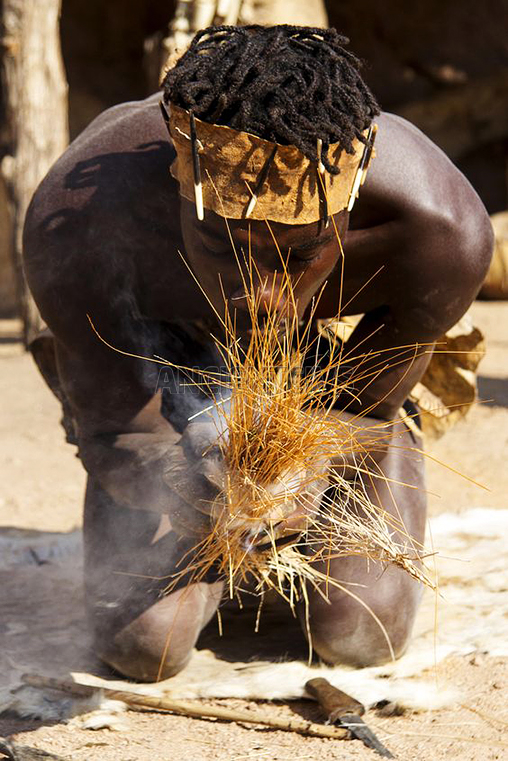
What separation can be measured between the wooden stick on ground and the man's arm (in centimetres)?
61

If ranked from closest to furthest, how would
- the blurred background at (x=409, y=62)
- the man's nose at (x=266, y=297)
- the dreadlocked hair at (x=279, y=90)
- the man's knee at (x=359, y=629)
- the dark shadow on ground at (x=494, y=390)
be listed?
the dreadlocked hair at (x=279, y=90) < the man's nose at (x=266, y=297) < the man's knee at (x=359, y=629) < the dark shadow on ground at (x=494, y=390) < the blurred background at (x=409, y=62)

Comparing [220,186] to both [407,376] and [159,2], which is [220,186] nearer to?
[407,376]

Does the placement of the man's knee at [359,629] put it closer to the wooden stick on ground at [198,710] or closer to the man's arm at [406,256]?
the wooden stick on ground at [198,710]

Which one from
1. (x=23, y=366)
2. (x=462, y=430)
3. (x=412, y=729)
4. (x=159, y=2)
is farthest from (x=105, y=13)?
(x=412, y=729)

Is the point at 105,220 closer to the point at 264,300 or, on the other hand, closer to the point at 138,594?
the point at 264,300

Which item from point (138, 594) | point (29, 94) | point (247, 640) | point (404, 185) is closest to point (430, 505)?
point (247, 640)

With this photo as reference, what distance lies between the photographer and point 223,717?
1.99 metres

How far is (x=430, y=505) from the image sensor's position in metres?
3.38

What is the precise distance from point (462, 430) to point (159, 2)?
5156mm

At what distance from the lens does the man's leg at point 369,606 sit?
87.7 inches

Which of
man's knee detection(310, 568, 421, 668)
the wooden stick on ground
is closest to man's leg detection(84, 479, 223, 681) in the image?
the wooden stick on ground

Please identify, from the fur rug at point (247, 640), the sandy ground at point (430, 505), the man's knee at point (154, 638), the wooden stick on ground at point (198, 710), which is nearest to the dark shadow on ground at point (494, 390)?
the sandy ground at point (430, 505)

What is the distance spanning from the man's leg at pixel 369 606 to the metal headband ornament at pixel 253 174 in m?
0.73

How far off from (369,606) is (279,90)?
118cm
